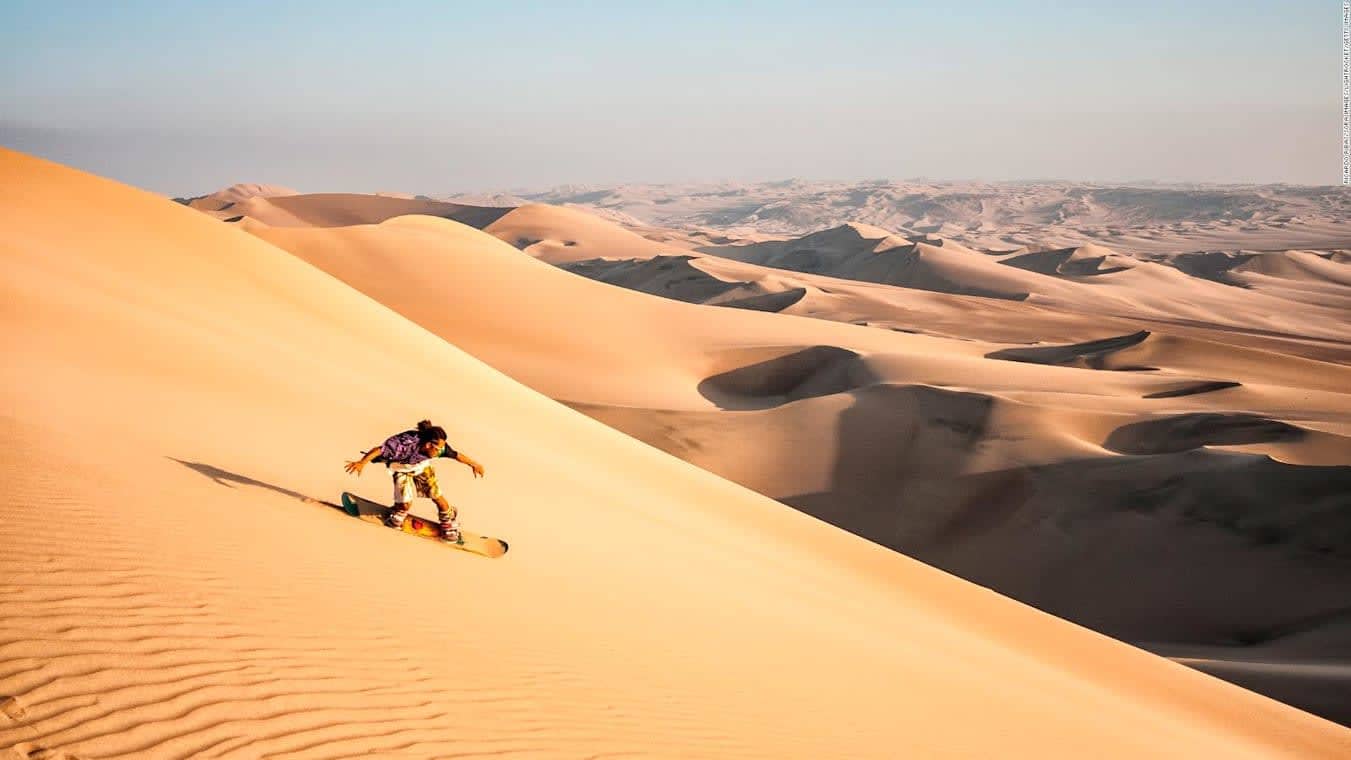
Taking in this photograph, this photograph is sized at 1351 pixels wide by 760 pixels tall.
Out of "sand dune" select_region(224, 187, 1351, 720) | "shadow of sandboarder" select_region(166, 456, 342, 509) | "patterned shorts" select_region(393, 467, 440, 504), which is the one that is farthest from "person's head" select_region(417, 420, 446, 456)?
"sand dune" select_region(224, 187, 1351, 720)

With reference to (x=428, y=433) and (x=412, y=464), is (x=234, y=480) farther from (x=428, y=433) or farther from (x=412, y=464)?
(x=428, y=433)

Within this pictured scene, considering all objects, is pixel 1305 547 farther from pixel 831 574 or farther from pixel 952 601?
pixel 831 574

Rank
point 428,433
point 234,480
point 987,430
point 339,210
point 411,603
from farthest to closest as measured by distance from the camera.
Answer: point 339,210 < point 987,430 < point 428,433 < point 234,480 < point 411,603

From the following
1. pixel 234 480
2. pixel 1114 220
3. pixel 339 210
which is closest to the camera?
pixel 234 480

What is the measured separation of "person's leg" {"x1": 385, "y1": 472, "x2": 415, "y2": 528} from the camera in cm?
715

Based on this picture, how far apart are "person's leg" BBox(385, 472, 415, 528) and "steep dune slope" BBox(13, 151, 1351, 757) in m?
0.26

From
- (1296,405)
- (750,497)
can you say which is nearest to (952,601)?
(750,497)

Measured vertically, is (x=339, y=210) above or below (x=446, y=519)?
above

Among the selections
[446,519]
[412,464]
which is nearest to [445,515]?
[446,519]

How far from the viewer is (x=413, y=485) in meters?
7.25

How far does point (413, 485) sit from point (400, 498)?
0.13m

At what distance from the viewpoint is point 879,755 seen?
214 inches

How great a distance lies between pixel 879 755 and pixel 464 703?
2.35 meters

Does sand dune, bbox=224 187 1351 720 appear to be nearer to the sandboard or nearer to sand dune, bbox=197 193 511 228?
the sandboard
